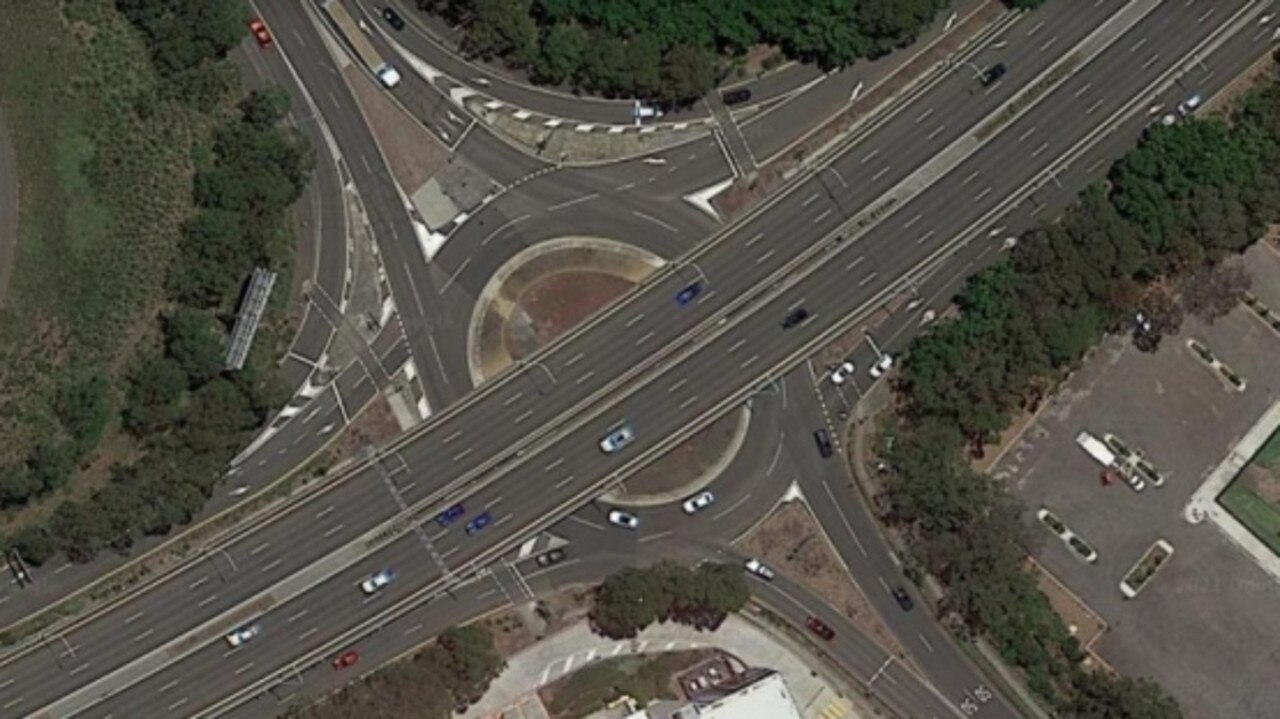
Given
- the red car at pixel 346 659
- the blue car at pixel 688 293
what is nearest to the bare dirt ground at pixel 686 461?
the blue car at pixel 688 293

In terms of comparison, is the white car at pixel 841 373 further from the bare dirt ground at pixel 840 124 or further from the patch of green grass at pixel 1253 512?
the patch of green grass at pixel 1253 512

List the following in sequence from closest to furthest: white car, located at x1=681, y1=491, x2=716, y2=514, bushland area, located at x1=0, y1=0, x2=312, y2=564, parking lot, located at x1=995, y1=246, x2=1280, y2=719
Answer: bushland area, located at x1=0, y1=0, x2=312, y2=564 → white car, located at x1=681, y1=491, x2=716, y2=514 → parking lot, located at x1=995, y1=246, x2=1280, y2=719

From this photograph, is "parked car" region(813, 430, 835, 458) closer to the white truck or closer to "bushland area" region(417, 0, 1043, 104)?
the white truck

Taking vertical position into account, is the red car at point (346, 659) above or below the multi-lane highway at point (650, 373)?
below

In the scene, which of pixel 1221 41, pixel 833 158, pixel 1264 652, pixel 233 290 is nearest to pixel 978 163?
pixel 833 158

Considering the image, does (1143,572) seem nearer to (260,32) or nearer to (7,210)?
(260,32)

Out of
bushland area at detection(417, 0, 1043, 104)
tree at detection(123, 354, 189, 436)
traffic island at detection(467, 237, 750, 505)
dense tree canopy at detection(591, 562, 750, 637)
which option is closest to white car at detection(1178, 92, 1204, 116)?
bushland area at detection(417, 0, 1043, 104)

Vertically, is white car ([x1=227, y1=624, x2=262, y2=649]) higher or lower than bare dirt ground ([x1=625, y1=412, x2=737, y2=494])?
higher
